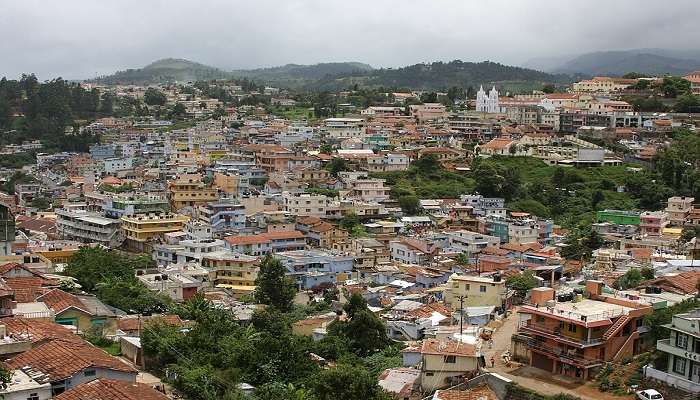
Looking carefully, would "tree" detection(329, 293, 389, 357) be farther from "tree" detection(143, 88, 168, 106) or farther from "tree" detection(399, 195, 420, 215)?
"tree" detection(143, 88, 168, 106)

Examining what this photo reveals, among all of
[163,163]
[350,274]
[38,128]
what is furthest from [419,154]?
[38,128]

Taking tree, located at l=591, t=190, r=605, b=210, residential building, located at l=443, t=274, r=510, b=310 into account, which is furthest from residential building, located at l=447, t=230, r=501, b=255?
tree, located at l=591, t=190, r=605, b=210

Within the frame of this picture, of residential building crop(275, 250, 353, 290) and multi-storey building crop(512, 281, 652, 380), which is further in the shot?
residential building crop(275, 250, 353, 290)

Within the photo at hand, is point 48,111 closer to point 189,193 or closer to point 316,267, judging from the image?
point 189,193

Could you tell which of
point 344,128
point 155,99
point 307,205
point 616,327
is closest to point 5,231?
point 616,327

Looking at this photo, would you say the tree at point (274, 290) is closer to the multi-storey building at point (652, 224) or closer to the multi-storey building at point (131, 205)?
the multi-storey building at point (131, 205)

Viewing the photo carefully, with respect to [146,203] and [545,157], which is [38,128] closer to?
[146,203]
